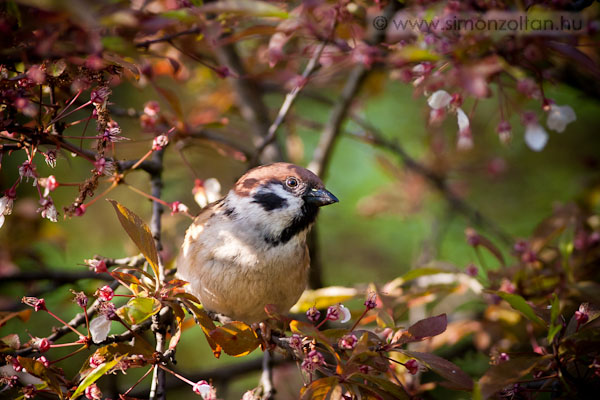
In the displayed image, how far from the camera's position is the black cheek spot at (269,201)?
104 inches

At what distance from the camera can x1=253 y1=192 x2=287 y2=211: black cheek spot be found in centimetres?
263

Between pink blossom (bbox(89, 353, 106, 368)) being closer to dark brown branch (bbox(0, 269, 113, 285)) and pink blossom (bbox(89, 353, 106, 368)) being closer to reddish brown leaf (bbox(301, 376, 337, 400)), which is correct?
reddish brown leaf (bbox(301, 376, 337, 400))

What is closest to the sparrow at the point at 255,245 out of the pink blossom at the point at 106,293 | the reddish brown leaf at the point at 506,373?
the pink blossom at the point at 106,293

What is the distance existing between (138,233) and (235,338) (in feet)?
1.63

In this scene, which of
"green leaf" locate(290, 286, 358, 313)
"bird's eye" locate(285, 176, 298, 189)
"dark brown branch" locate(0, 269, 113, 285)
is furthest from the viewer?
"dark brown branch" locate(0, 269, 113, 285)

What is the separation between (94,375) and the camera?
5.43ft

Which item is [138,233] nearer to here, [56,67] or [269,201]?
[56,67]

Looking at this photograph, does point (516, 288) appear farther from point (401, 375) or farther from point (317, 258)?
point (317, 258)

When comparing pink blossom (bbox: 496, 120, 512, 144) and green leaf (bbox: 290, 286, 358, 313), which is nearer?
pink blossom (bbox: 496, 120, 512, 144)

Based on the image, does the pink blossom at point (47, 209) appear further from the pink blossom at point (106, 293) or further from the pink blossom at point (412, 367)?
the pink blossom at point (412, 367)

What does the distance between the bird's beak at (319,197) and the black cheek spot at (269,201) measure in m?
0.12

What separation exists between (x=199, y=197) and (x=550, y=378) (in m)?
1.71

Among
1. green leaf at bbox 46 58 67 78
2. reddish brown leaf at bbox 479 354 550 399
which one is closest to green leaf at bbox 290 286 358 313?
reddish brown leaf at bbox 479 354 550 399

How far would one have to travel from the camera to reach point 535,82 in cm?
236
